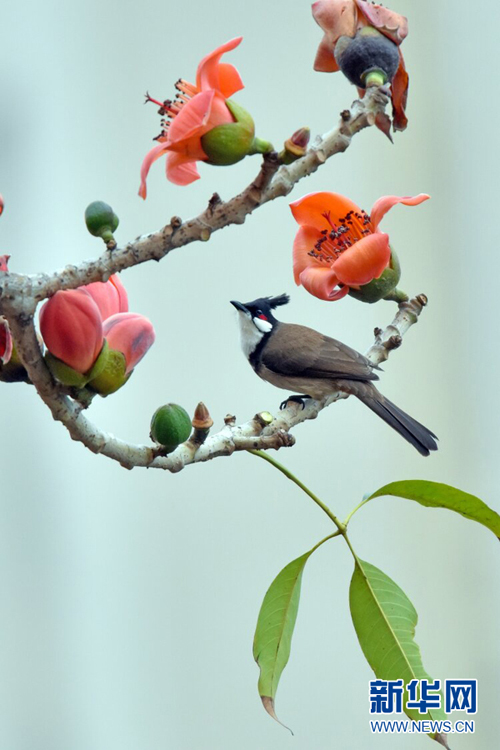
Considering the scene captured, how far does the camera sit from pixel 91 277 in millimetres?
341

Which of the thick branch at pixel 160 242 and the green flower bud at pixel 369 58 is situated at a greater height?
the green flower bud at pixel 369 58

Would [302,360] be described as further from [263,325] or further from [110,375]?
[110,375]

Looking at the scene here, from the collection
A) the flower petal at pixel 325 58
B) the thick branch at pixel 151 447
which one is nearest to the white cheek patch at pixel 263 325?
the thick branch at pixel 151 447

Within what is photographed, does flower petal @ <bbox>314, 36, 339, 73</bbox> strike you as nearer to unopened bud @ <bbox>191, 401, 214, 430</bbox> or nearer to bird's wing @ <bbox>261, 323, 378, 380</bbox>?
unopened bud @ <bbox>191, 401, 214, 430</bbox>

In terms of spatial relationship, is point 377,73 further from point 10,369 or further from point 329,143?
point 10,369

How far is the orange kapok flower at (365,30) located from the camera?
1.41 ft

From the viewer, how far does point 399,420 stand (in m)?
0.85

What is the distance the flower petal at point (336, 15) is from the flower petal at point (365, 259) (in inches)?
4.4

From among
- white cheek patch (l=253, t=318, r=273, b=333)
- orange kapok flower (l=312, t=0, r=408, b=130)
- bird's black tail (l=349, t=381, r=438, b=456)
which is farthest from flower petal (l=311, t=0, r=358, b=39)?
white cheek patch (l=253, t=318, r=273, b=333)

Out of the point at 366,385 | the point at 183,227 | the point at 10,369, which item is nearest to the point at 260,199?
the point at 183,227

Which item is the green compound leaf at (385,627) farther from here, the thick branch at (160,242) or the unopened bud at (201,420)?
the thick branch at (160,242)

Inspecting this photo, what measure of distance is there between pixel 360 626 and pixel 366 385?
0.52 meters

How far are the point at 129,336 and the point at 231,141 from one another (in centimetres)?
10

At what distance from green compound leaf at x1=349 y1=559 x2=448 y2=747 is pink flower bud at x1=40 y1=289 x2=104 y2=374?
0.24 meters
